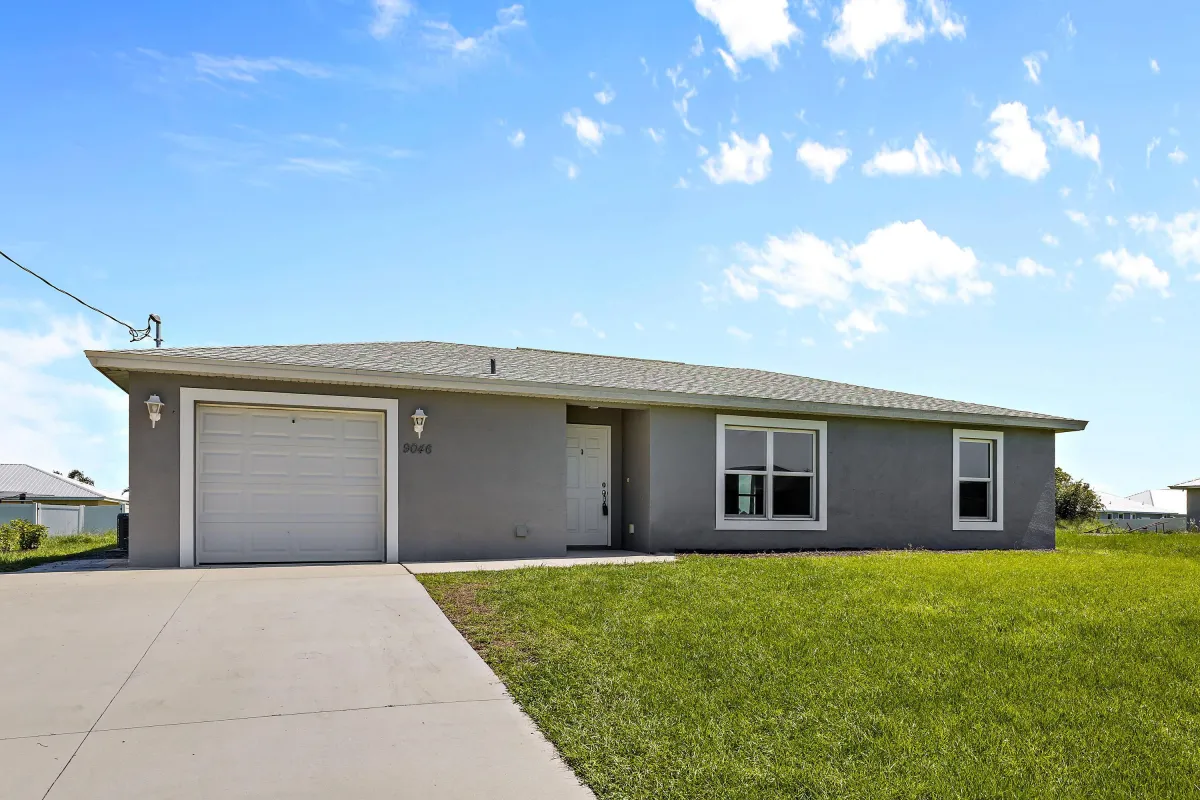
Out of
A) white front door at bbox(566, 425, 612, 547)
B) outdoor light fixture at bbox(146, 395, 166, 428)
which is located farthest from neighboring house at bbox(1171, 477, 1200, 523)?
outdoor light fixture at bbox(146, 395, 166, 428)

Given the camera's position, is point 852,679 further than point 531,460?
No

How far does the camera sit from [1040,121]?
11.0 meters

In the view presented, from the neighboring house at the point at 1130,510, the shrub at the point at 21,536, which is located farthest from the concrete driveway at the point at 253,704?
the neighboring house at the point at 1130,510

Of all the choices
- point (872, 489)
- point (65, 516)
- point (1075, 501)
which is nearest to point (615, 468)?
point (872, 489)

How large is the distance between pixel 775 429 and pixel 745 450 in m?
0.69

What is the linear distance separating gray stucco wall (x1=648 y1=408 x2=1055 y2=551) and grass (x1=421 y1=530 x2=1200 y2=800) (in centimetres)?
377

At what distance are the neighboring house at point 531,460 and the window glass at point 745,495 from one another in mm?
29

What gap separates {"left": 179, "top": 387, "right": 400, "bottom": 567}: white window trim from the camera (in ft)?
31.1

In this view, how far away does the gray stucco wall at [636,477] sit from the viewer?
39.0ft

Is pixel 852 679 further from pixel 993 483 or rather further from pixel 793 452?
pixel 993 483

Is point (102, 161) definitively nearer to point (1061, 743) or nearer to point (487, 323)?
point (487, 323)

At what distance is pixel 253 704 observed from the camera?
4480 millimetres

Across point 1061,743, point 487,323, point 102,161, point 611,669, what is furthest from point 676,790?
point 487,323

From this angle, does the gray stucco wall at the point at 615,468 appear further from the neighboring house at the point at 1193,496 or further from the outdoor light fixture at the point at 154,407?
the neighboring house at the point at 1193,496
